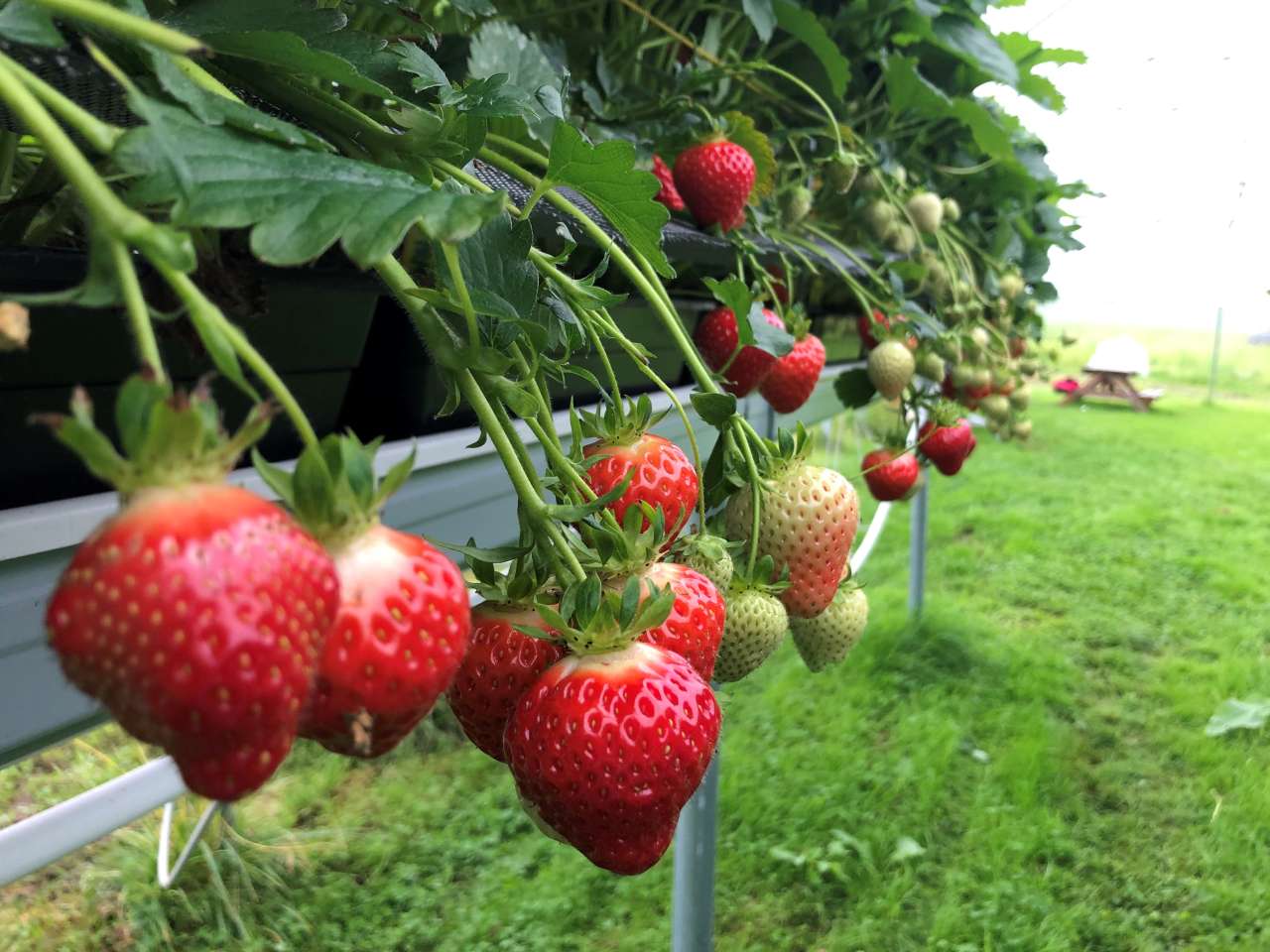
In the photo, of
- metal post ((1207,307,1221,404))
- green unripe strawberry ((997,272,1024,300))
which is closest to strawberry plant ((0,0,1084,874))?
green unripe strawberry ((997,272,1024,300))

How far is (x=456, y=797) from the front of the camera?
2.40 metres

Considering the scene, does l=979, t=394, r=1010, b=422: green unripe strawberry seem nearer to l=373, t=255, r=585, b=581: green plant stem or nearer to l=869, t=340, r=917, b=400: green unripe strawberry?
l=869, t=340, r=917, b=400: green unripe strawberry

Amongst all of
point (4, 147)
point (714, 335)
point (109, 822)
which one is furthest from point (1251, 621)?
point (4, 147)

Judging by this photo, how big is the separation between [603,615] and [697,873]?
101 centimetres

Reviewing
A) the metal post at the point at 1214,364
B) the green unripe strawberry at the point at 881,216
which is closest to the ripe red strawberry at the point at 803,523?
the green unripe strawberry at the point at 881,216

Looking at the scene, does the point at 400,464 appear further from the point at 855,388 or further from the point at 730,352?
the point at 855,388

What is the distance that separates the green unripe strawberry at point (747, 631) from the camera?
0.46 m

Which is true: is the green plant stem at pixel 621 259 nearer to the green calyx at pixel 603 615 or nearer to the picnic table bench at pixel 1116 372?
the green calyx at pixel 603 615

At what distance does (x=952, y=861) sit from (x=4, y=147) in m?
2.15

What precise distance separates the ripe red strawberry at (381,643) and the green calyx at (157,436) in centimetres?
5

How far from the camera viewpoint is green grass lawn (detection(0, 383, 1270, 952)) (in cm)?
194

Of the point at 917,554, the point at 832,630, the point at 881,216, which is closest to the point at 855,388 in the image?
the point at 881,216

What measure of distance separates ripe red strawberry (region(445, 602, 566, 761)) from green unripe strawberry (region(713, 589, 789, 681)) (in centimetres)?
13

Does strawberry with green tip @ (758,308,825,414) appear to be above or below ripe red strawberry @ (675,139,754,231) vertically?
below
